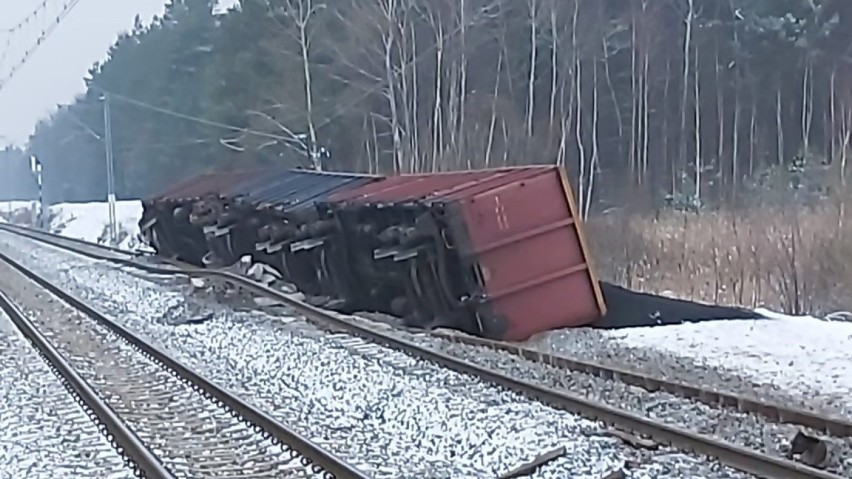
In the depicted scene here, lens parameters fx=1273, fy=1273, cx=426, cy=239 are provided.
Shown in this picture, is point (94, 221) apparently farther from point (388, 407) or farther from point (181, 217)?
point (388, 407)

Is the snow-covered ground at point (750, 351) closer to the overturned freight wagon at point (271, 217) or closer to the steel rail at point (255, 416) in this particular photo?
the steel rail at point (255, 416)

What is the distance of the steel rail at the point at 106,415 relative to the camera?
328 inches

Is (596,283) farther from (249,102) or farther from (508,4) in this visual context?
(249,102)

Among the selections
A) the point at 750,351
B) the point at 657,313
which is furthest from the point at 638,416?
the point at 657,313

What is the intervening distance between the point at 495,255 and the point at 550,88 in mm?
34783

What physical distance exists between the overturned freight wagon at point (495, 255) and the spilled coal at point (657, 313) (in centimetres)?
32

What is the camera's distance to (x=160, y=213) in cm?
3278

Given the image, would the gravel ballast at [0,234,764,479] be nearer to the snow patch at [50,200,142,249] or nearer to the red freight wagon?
the red freight wagon

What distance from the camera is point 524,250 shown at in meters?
16.0

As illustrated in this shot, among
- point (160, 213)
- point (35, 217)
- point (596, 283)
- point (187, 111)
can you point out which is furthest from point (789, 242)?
point (35, 217)

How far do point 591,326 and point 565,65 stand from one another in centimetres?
3390

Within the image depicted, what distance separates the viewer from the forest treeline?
45.6 meters

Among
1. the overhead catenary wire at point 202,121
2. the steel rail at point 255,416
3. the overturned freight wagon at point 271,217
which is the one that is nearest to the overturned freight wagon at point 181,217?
the overturned freight wagon at point 271,217

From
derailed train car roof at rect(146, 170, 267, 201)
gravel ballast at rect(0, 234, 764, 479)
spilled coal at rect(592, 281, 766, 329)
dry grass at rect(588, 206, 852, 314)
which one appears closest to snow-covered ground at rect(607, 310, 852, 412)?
spilled coal at rect(592, 281, 766, 329)
